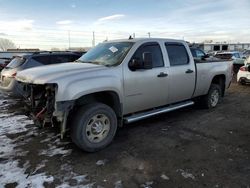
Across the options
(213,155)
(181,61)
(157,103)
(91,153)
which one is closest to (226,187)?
(213,155)

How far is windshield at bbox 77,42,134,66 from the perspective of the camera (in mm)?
5064

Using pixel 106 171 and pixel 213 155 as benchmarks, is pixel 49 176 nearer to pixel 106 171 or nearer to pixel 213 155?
pixel 106 171

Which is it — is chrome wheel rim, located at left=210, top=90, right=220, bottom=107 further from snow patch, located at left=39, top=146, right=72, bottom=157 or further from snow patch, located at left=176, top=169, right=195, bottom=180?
snow patch, located at left=39, top=146, right=72, bottom=157

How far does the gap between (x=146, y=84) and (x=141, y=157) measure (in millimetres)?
1571

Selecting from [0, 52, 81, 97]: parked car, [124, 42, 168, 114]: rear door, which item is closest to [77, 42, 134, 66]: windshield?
[124, 42, 168, 114]: rear door

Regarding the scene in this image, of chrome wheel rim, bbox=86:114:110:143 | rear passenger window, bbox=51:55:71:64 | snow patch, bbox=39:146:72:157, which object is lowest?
snow patch, bbox=39:146:72:157

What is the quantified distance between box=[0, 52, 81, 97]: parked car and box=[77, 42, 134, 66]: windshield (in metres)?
2.61

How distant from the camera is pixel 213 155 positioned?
434 cm

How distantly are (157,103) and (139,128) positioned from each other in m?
0.70

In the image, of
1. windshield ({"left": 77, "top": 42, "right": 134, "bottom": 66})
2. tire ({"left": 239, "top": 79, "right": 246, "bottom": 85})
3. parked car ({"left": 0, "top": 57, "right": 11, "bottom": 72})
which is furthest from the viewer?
parked car ({"left": 0, "top": 57, "right": 11, "bottom": 72})

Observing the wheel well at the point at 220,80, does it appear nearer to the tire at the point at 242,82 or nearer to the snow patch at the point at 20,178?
the tire at the point at 242,82

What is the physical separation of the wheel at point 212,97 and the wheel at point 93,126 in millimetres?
3631

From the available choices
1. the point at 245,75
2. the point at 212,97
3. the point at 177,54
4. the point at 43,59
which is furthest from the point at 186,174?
the point at 245,75

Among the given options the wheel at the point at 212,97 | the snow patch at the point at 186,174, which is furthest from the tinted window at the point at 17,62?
the snow patch at the point at 186,174
